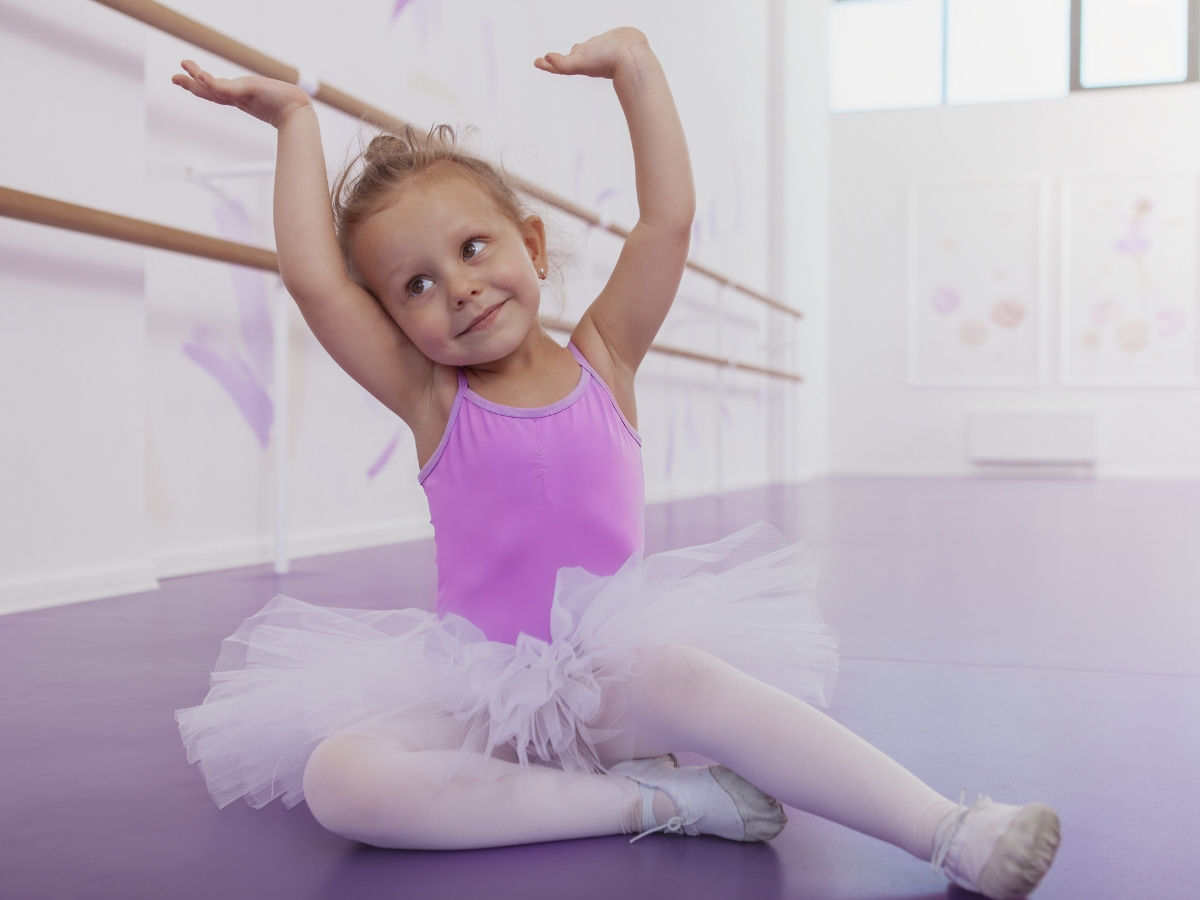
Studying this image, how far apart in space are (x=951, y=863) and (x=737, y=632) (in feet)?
0.71

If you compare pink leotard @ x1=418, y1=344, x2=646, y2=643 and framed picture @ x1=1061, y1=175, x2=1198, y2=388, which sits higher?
framed picture @ x1=1061, y1=175, x2=1198, y2=388

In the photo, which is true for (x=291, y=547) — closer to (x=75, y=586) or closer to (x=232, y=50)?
(x=75, y=586)

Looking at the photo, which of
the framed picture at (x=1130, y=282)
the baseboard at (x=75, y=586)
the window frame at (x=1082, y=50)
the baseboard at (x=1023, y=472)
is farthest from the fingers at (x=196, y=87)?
the window frame at (x=1082, y=50)

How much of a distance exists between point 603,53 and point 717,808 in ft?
1.78

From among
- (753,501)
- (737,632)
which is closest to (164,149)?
(737,632)

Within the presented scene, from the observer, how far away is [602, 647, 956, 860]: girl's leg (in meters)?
0.58

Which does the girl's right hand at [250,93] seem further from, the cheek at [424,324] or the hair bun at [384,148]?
the cheek at [424,324]

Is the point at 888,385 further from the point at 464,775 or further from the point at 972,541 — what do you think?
the point at 464,775

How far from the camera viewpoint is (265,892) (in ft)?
1.87

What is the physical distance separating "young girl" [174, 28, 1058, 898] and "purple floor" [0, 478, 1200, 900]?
3cm

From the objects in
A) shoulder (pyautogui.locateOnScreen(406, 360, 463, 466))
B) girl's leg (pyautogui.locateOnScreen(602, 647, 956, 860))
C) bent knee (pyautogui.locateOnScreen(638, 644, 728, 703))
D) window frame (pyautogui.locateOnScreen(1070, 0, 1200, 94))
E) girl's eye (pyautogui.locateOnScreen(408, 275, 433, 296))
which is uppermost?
window frame (pyautogui.locateOnScreen(1070, 0, 1200, 94))

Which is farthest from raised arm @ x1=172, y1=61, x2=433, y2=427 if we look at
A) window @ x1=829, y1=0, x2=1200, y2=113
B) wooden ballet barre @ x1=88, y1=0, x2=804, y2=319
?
window @ x1=829, y1=0, x2=1200, y2=113

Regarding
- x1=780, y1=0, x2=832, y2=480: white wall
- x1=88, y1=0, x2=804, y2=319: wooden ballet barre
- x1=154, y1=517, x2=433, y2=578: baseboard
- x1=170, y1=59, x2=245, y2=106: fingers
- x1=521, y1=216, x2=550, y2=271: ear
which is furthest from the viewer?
x1=780, y1=0, x2=832, y2=480: white wall

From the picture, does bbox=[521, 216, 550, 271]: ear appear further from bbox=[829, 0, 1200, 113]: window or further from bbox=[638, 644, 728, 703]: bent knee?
bbox=[829, 0, 1200, 113]: window
